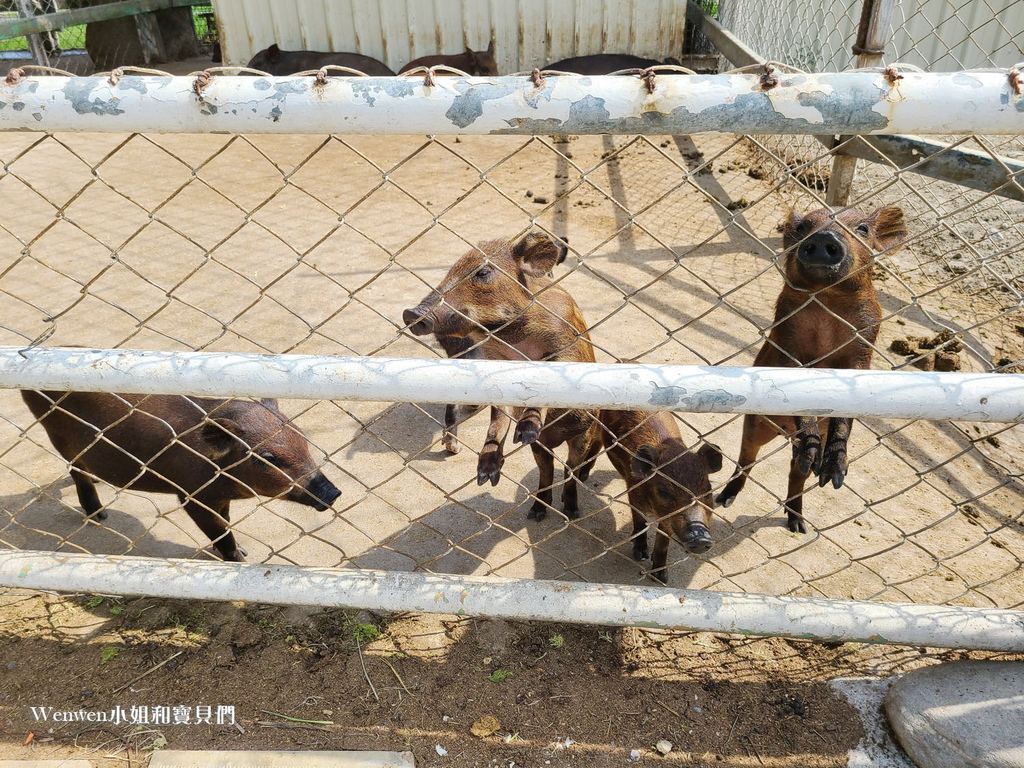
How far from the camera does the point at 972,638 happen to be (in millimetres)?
2004

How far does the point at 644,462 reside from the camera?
2756 millimetres

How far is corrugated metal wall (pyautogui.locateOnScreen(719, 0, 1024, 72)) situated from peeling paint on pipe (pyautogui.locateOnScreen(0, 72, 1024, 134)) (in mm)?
6392

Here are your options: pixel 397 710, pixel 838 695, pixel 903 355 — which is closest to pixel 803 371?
pixel 838 695

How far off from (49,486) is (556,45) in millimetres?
8356

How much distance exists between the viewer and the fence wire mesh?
2.63m

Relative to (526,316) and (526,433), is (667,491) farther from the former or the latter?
(526,316)

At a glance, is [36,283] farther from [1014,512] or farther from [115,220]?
[1014,512]

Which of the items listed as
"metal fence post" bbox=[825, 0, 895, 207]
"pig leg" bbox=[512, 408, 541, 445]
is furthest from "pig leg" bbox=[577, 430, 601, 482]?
"metal fence post" bbox=[825, 0, 895, 207]

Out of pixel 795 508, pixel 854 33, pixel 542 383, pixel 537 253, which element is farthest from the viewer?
pixel 854 33

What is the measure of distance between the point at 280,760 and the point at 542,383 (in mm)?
1372

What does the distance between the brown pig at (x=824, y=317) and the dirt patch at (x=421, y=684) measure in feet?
2.33

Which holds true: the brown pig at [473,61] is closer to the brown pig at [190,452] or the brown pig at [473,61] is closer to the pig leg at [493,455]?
the pig leg at [493,455]

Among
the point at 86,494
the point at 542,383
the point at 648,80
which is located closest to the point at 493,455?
the point at 542,383

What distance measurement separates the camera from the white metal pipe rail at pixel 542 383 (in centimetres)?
Answer: 160
